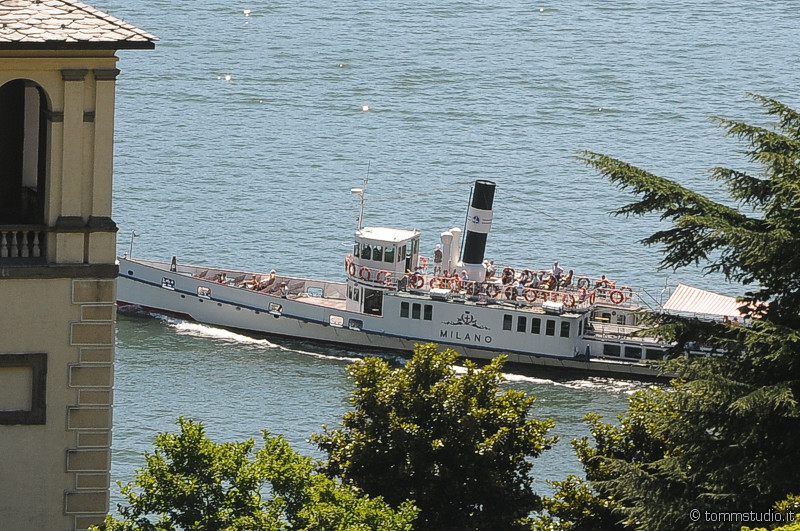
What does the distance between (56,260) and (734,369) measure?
11.4 meters

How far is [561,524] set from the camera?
33.2 meters

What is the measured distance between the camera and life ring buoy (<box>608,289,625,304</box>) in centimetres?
7531

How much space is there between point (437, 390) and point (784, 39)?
12353 cm

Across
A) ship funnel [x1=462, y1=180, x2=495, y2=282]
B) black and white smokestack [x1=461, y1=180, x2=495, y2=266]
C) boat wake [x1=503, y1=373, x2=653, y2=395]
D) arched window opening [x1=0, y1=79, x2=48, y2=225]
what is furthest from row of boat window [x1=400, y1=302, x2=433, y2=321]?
arched window opening [x1=0, y1=79, x2=48, y2=225]

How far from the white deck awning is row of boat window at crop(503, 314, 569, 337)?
4.50 m

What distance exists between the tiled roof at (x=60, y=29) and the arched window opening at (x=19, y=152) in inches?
56.8

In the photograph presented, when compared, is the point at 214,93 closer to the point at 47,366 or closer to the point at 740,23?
the point at 740,23

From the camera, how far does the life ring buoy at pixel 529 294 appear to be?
7531 cm

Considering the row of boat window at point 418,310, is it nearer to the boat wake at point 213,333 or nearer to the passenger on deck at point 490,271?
the passenger on deck at point 490,271

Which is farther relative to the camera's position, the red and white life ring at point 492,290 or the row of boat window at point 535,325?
the red and white life ring at point 492,290

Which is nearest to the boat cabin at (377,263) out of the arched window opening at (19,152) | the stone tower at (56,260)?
the arched window opening at (19,152)

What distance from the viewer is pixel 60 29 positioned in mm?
26359

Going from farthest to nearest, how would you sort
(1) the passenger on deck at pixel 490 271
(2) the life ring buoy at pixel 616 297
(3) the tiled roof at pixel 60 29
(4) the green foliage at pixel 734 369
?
(1) the passenger on deck at pixel 490 271 → (2) the life ring buoy at pixel 616 297 → (4) the green foliage at pixel 734 369 → (3) the tiled roof at pixel 60 29

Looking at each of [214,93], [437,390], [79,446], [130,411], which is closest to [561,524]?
[437,390]
